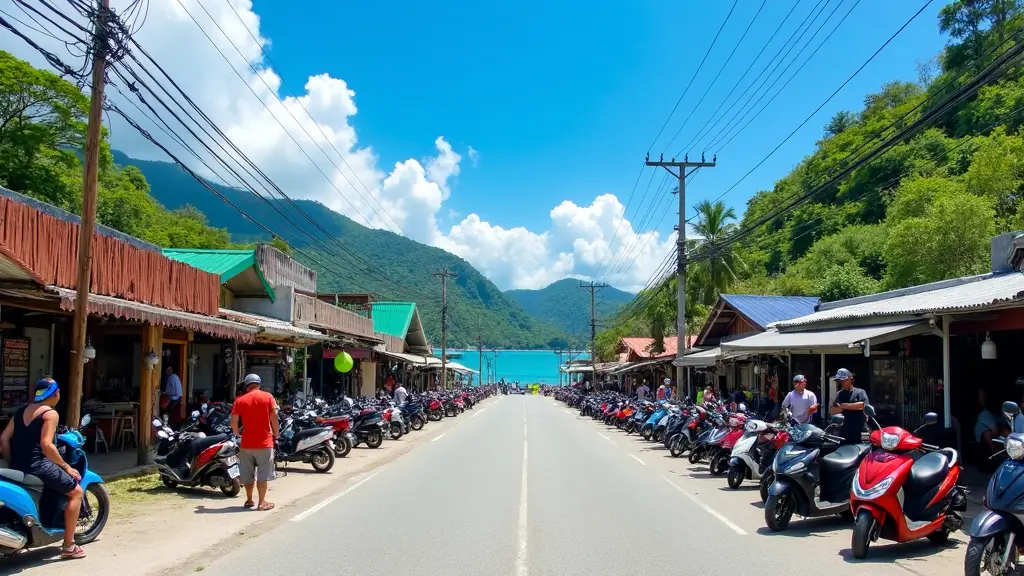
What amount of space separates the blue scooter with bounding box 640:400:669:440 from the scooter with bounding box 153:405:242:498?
13.8m

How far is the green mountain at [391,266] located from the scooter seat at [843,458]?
2017 inches

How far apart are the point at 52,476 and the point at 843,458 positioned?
8.27 meters

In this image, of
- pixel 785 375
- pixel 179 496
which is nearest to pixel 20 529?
pixel 179 496

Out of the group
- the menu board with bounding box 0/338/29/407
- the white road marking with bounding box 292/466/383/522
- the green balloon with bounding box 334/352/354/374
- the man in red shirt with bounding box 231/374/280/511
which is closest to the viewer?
the white road marking with bounding box 292/466/383/522

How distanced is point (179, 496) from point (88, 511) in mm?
3310

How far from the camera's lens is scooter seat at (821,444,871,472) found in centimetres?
864

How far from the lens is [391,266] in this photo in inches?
3398

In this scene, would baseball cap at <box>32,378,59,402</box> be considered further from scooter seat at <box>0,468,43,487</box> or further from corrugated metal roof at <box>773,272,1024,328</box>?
corrugated metal roof at <box>773,272,1024,328</box>

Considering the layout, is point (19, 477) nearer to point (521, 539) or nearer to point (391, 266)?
point (521, 539)

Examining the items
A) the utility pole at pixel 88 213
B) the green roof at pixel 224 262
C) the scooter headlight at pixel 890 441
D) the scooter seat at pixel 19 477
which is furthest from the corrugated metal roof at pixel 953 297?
the green roof at pixel 224 262

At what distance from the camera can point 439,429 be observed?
27750 millimetres

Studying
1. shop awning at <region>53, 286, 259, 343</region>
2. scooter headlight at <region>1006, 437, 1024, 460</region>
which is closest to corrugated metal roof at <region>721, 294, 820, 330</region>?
shop awning at <region>53, 286, 259, 343</region>

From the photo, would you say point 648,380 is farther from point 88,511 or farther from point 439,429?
point 88,511

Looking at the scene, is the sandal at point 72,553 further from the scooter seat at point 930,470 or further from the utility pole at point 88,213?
the scooter seat at point 930,470
